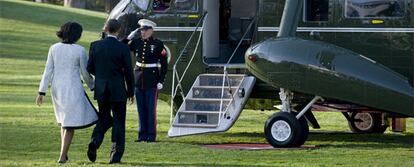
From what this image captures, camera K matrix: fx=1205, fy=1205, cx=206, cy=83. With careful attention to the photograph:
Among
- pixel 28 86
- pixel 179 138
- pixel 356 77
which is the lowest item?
pixel 28 86

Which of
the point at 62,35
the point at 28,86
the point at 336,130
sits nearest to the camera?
the point at 62,35

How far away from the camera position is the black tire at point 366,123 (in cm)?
1992

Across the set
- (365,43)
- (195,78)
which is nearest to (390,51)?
(365,43)

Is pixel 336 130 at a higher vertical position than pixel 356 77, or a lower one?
lower

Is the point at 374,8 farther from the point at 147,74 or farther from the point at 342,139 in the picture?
the point at 147,74

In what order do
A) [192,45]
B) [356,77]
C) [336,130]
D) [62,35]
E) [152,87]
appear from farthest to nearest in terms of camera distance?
[336,130] < [192,45] < [152,87] < [356,77] < [62,35]

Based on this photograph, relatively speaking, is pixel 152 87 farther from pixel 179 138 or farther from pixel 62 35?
pixel 62 35

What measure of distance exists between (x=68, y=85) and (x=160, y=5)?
16.6ft

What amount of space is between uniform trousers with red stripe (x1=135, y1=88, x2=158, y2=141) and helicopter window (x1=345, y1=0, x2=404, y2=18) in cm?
306

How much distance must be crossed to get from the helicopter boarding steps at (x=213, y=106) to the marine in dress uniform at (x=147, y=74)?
38 centimetres

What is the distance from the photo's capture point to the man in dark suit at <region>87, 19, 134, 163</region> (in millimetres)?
14242

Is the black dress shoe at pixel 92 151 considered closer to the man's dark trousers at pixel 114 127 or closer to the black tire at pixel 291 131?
the man's dark trousers at pixel 114 127

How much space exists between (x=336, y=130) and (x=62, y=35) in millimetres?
7845

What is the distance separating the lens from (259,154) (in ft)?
52.2
